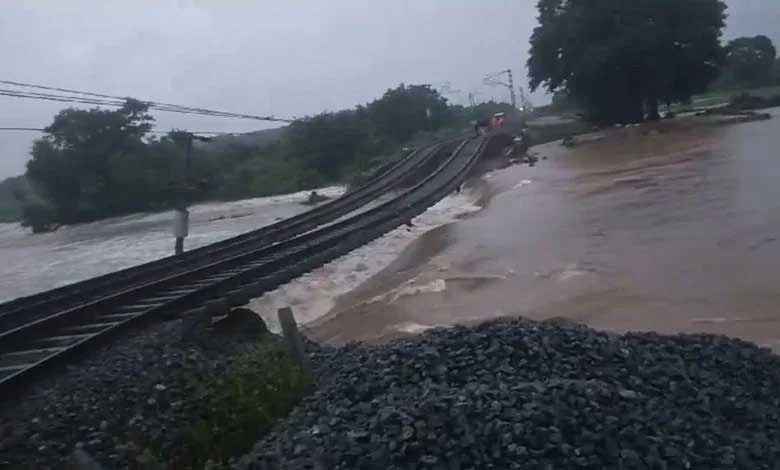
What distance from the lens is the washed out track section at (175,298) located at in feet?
35.6

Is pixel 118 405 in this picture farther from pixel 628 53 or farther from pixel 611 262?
pixel 628 53

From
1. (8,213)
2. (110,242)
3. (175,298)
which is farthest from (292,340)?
(8,213)

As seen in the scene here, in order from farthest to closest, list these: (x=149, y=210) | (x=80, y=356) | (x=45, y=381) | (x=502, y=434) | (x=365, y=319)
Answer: (x=149, y=210) < (x=365, y=319) < (x=80, y=356) < (x=45, y=381) < (x=502, y=434)

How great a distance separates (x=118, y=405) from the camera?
28.7ft

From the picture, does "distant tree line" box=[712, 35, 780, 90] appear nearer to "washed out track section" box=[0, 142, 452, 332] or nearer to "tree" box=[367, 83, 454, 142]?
"tree" box=[367, 83, 454, 142]

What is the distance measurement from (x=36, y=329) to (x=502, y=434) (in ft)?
27.5

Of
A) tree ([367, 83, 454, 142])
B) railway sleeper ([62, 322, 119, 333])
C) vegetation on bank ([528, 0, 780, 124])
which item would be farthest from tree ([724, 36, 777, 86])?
railway sleeper ([62, 322, 119, 333])

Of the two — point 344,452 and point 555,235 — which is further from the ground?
point 344,452

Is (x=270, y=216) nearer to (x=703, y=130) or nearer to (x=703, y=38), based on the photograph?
(x=703, y=130)

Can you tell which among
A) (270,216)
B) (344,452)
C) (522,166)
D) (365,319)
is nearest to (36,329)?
(365,319)

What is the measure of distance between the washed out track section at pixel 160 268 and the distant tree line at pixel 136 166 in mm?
21162

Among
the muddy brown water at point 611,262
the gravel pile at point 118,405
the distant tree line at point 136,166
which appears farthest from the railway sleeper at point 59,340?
the distant tree line at point 136,166

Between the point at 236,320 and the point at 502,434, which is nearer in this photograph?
the point at 502,434

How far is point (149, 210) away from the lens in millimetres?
54719
